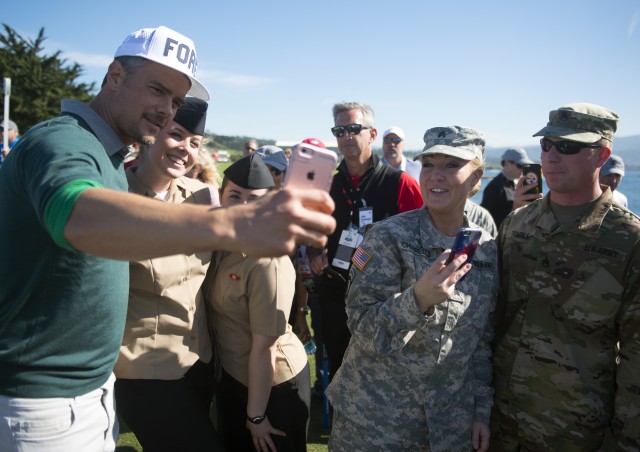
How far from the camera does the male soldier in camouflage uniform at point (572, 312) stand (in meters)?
2.17

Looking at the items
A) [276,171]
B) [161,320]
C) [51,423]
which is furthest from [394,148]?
[51,423]

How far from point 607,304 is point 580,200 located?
0.59 m

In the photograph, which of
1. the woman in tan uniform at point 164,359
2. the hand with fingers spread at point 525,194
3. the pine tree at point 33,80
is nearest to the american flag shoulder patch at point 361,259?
the woman in tan uniform at point 164,359

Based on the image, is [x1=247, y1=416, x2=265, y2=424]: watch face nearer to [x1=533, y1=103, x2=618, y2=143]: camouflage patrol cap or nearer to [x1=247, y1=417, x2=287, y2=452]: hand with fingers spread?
[x1=247, y1=417, x2=287, y2=452]: hand with fingers spread

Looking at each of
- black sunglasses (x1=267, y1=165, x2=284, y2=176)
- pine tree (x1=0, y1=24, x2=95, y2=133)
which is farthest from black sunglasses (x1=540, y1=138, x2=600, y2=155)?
pine tree (x1=0, y1=24, x2=95, y2=133)

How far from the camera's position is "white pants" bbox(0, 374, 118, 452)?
5.30 ft

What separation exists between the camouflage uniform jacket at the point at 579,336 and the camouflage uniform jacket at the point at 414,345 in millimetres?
185

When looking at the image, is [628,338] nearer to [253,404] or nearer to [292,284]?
[292,284]

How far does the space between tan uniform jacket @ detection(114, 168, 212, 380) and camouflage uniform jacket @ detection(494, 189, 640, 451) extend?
1752 millimetres

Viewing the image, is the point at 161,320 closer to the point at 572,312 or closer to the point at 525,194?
the point at 572,312

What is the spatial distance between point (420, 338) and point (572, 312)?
2.52ft

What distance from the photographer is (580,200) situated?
2.44 metres

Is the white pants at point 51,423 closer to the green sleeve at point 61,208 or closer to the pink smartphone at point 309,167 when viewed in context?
the green sleeve at point 61,208

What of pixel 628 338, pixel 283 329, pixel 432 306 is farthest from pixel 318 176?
pixel 628 338
